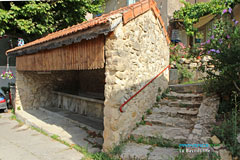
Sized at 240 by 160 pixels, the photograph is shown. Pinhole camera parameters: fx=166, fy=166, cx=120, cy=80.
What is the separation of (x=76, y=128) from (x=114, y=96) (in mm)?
2481

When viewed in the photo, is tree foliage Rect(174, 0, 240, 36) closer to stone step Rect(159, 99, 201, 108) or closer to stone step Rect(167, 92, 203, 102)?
stone step Rect(167, 92, 203, 102)

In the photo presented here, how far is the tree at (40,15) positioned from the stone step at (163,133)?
6.91 m

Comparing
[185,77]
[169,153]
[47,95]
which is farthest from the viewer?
[47,95]

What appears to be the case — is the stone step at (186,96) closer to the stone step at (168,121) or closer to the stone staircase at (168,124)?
the stone staircase at (168,124)

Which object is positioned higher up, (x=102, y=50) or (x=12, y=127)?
(x=102, y=50)

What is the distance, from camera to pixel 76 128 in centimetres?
504

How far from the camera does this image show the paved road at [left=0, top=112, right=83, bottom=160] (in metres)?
3.55

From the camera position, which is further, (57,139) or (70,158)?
(57,139)

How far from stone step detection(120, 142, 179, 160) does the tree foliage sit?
24.7 ft

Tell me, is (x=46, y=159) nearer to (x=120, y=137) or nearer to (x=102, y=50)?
(x=120, y=137)

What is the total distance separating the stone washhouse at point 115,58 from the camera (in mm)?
3184

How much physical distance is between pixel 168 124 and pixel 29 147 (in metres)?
3.39

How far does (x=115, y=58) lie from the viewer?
3.14 meters

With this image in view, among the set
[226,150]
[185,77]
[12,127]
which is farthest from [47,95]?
[226,150]
